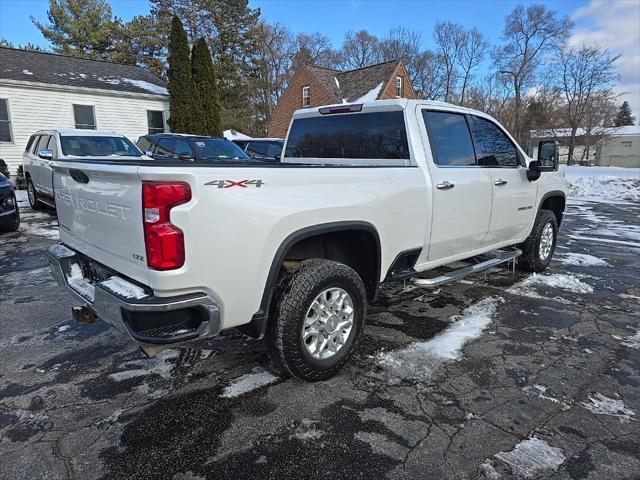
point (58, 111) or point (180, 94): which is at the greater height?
point (180, 94)

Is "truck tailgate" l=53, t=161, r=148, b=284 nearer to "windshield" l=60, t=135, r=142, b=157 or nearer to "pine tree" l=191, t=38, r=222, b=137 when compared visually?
"windshield" l=60, t=135, r=142, b=157

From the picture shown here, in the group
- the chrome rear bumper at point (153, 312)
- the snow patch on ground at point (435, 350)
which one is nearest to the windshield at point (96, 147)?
the chrome rear bumper at point (153, 312)

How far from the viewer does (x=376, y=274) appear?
11.3ft

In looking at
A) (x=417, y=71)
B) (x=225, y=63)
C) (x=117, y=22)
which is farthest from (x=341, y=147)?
(x=417, y=71)

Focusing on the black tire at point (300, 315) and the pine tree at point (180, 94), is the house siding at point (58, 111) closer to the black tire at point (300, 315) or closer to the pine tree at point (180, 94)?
the pine tree at point (180, 94)

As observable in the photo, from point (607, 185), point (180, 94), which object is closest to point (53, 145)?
point (180, 94)

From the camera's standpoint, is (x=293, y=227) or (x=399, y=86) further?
(x=399, y=86)

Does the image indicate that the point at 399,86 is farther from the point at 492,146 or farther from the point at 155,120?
the point at 492,146

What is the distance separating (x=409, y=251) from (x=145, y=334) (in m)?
2.13

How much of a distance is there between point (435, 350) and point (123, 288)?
2421 millimetres

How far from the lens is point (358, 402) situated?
2869mm

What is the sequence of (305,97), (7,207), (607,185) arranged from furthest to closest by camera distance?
(305,97)
(607,185)
(7,207)

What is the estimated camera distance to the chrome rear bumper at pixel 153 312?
2.30m

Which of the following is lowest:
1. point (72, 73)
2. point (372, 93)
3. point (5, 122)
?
point (5, 122)
